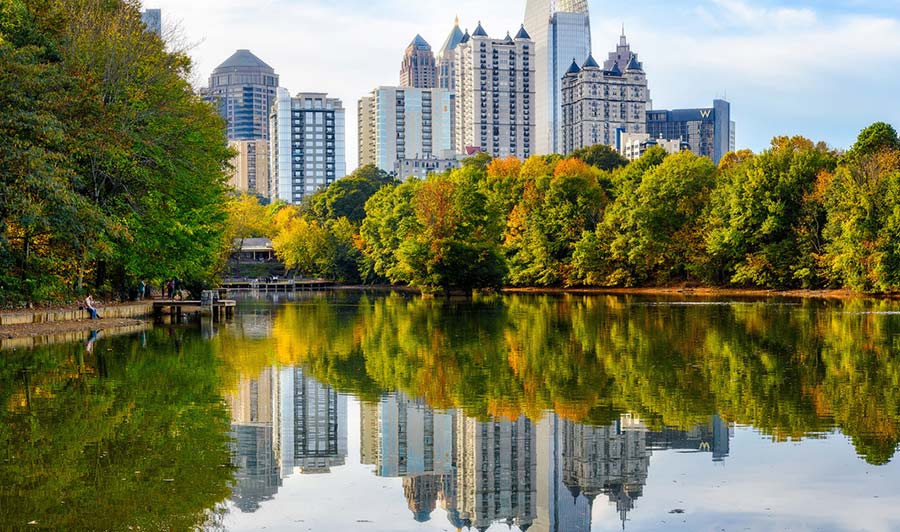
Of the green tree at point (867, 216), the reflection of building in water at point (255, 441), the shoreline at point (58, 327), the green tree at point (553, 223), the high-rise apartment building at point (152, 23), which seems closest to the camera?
the reflection of building in water at point (255, 441)

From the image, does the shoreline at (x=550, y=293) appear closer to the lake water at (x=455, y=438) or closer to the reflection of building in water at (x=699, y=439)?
the lake water at (x=455, y=438)

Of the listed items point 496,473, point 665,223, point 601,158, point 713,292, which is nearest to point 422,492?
point 496,473

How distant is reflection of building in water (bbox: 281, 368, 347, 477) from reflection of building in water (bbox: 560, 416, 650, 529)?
284cm

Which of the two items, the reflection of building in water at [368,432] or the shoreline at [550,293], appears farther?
the shoreline at [550,293]

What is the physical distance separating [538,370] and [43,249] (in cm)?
1982

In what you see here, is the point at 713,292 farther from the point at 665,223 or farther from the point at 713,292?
the point at 665,223

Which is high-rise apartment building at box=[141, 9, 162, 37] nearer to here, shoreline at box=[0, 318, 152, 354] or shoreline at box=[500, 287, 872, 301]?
Answer: shoreline at box=[0, 318, 152, 354]

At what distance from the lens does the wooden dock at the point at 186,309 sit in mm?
43062

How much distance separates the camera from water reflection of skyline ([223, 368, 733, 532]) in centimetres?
997

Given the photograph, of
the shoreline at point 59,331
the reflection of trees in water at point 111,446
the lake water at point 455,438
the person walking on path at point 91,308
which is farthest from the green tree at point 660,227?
the reflection of trees in water at point 111,446

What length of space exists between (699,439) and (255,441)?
18.6ft

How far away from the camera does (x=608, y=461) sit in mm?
11516

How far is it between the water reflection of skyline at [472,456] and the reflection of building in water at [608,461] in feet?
A: 0.04

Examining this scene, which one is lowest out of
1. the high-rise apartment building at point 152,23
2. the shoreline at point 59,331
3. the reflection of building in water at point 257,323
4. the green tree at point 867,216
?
the reflection of building in water at point 257,323
